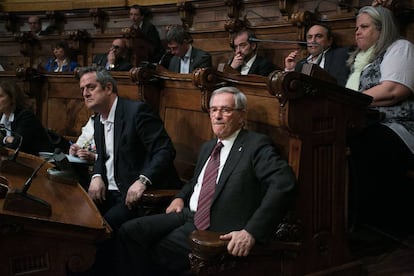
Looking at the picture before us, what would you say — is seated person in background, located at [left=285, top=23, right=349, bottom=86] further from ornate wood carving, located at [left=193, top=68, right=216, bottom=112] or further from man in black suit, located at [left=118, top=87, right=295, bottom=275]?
man in black suit, located at [left=118, top=87, right=295, bottom=275]

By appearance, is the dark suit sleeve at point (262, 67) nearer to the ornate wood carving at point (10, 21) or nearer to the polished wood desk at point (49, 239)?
the polished wood desk at point (49, 239)

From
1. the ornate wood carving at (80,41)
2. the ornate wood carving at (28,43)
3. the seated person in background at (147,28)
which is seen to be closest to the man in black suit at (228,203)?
the seated person in background at (147,28)

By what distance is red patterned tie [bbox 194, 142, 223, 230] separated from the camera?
1.46 metres

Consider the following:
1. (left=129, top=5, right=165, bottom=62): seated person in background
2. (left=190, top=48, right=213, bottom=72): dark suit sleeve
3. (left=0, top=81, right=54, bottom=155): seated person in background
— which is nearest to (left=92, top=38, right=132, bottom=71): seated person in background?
(left=129, top=5, right=165, bottom=62): seated person in background

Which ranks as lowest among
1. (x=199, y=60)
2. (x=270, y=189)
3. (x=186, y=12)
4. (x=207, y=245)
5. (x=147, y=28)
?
(x=207, y=245)

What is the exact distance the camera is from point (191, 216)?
157cm

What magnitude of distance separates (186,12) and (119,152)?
236 centimetres

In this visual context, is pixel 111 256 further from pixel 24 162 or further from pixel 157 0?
pixel 157 0

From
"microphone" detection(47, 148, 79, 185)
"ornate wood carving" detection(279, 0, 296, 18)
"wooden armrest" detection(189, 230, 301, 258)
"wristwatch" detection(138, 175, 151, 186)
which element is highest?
"ornate wood carving" detection(279, 0, 296, 18)

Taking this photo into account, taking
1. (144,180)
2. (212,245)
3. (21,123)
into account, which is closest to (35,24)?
(21,123)

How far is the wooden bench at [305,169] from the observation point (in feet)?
4.50

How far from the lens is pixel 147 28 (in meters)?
4.03

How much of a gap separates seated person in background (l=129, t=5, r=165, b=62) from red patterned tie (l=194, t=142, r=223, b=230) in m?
2.42

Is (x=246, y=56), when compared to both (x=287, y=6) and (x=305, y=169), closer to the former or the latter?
(x=287, y=6)
